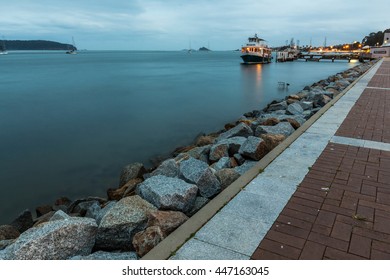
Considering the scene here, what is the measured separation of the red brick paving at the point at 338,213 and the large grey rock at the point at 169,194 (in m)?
1.29

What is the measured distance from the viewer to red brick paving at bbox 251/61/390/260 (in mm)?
2902

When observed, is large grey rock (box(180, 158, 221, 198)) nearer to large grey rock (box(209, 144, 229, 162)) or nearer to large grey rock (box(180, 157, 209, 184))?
large grey rock (box(180, 157, 209, 184))

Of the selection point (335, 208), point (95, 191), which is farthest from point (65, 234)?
point (95, 191)

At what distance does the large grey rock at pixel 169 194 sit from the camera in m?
3.97

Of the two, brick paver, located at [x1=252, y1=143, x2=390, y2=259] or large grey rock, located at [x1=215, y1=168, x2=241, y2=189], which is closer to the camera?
brick paver, located at [x1=252, y1=143, x2=390, y2=259]

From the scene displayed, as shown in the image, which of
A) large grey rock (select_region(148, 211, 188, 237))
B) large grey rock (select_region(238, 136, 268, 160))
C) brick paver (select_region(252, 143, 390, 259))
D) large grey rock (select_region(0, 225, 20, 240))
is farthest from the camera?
large grey rock (select_region(238, 136, 268, 160))

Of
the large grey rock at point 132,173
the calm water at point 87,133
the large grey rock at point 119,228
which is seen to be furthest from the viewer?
the calm water at point 87,133

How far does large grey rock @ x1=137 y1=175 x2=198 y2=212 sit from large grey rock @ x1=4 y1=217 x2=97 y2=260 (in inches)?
34.2

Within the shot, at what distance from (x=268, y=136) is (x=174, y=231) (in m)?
3.72

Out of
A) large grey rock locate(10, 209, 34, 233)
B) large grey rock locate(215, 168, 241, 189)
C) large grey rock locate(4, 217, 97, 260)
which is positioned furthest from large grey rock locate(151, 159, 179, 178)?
large grey rock locate(10, 209, 34, 233)

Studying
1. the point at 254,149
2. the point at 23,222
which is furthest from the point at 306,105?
the point at 23,222

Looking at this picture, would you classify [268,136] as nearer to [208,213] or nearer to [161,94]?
[208,213]

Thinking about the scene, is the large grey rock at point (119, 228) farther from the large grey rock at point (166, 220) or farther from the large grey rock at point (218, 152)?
the large grey rock at point (218, 152)

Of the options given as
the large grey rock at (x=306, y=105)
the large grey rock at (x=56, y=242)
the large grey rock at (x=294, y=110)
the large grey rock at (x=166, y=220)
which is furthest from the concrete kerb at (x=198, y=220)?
the large grey rock at (x=306, y=105)
